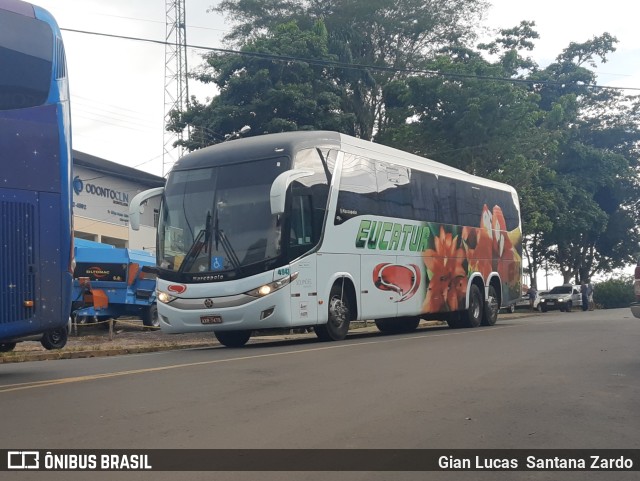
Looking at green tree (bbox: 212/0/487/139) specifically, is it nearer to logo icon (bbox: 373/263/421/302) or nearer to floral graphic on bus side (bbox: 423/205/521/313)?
floral graphic on bus side (bbox: 423/205/521/313)

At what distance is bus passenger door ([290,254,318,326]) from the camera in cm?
1528

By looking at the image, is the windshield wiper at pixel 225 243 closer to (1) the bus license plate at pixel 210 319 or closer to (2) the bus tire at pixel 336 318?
(1) the bus license plate at pixel 210 319

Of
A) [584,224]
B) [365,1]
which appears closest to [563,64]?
[584,224]

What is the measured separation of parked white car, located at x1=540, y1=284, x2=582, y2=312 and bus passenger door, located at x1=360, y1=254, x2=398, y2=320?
31.8m

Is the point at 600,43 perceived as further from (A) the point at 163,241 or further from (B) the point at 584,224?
(A) the point at 163,241

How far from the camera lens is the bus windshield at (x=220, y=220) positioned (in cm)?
1501

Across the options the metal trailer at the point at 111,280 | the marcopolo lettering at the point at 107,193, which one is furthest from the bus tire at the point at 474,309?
the marcopolo lettering at the point at 107,193

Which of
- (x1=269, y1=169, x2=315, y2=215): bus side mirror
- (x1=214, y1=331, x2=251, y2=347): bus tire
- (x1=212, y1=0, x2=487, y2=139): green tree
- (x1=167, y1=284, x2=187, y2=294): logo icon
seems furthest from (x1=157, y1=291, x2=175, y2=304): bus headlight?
(x1=212, y1=0, x2=487, y2=139): green tree

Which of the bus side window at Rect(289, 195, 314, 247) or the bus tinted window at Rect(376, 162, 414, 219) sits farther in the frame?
→ the bus tinted window at Rect(376, 162, 414, 219)

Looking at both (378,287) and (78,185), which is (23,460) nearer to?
(378,287)

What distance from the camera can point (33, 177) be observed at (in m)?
10.4

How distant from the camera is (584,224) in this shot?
4559 cm

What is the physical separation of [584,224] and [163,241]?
34.7 metres

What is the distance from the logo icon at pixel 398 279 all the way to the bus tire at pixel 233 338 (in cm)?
310
